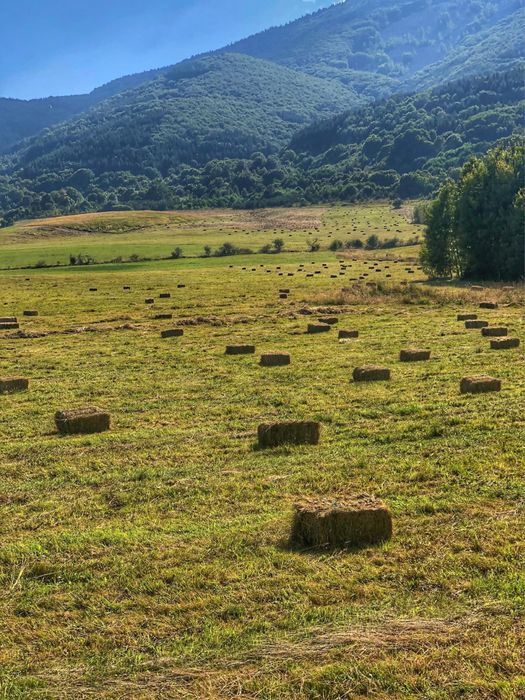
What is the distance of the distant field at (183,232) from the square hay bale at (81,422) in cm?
8199

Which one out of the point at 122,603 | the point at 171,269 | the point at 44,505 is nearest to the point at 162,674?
the point at 122,603

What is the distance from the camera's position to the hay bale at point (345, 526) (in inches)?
316

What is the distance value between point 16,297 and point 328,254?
176 feet

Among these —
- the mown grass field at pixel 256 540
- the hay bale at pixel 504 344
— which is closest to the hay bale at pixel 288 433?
the mown grass field at pixel 256 540

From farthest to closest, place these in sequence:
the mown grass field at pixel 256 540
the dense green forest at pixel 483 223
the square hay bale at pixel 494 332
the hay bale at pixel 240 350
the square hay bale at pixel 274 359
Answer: the dense green forest at pixel 483 223 → the square hay bale at pixel 494 332 → the hay bale at pixel 240 350 → the square hay bale at pixel 274 359 → the mown grass field at pixel 256 540

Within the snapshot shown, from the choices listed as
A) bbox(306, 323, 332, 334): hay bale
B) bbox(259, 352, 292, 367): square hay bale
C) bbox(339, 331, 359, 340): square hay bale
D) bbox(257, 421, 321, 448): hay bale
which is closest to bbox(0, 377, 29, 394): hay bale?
bbox(259, 352, 292, 367): square hay bale

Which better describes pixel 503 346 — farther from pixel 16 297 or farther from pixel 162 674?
pixel 16 297

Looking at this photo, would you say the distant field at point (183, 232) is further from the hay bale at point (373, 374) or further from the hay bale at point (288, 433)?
the hay bale at point (288, 433)

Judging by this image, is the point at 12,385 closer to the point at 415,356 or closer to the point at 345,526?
the point at 415,356

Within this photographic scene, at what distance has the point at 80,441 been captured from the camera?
13.3 meters

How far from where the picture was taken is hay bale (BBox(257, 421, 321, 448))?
12.4 m

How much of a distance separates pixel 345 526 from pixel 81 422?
782 cm

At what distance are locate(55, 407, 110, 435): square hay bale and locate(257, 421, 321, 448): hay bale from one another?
153 inches

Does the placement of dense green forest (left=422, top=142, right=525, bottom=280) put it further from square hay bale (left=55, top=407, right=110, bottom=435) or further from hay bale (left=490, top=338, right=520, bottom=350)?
square hay bale (left=55, top=407, right=110, bottom=435)
